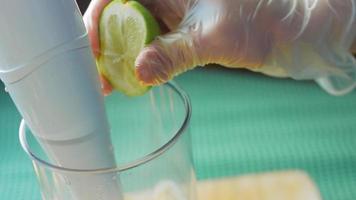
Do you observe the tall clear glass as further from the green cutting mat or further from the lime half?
the green cutting mat

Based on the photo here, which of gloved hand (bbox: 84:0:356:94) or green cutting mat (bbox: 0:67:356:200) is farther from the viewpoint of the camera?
green cutting mat (bbox: 0:67:356:200)

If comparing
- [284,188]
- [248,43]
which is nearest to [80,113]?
[248,43]

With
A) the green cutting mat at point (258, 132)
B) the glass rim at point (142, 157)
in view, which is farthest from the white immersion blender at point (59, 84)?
the green cutting mat at point (258, 132)

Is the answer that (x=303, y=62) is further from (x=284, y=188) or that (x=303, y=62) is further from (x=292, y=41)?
(x=284, y=188)

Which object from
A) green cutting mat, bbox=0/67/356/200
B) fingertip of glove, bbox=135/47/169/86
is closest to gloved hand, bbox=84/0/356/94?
fingertip of glove, bbox=135/47/169/86

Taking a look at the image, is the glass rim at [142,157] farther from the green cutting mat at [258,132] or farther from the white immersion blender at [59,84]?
the green cutting mat at [258,132]

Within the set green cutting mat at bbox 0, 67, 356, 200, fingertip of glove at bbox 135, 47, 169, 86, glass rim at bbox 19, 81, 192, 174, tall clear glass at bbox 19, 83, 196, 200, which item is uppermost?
fingertip of glove at bbox 135, 47, 169, 86
